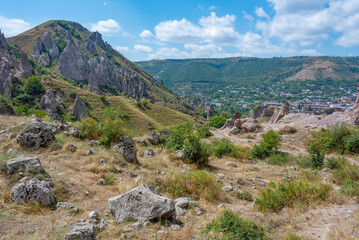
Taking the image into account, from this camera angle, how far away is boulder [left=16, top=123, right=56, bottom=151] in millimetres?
7160

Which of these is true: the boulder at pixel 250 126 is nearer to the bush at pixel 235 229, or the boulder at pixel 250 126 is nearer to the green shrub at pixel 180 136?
the green shrub at pixel 180 136

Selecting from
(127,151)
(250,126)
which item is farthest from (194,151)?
(250,126)

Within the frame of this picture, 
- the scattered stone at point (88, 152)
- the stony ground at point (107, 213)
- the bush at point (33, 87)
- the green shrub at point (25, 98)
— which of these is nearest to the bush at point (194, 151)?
the stony ground at point (107, 213)

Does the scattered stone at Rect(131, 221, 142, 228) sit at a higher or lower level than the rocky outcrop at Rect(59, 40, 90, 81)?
lower

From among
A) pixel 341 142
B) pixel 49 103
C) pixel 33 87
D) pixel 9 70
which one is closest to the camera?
pixel 341 142

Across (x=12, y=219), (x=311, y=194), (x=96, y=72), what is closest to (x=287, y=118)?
(x=311, y=194)

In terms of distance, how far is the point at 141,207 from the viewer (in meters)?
4.00

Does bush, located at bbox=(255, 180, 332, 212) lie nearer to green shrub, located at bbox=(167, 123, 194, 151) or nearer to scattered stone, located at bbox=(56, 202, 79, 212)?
scattered stone, located at bbox=(56, 202, 79, 212)

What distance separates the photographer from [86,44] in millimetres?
150500

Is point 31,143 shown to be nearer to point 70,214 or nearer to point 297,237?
point 70,214

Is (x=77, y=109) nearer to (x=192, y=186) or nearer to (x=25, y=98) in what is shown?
(x=25, y=98)

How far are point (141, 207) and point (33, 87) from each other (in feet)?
214

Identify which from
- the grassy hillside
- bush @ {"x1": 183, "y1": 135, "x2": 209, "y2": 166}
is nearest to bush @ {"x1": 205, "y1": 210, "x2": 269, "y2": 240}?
bush @ {"x1": 183, "y1": 135, "x2": 209, "y2": 166}

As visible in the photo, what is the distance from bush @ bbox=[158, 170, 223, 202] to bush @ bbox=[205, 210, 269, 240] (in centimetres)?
156
